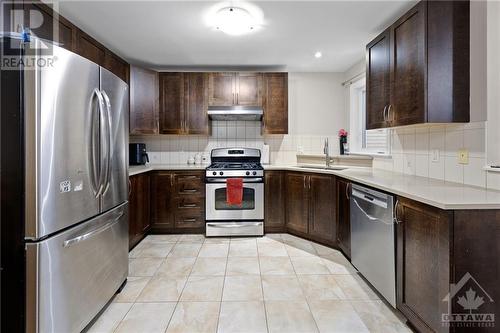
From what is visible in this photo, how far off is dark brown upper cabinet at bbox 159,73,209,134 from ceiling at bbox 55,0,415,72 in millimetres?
192

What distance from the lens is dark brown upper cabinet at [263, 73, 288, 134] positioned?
157 inches

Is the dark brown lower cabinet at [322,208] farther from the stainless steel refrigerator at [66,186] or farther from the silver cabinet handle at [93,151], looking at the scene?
the silver cabinet handle at [93,151]

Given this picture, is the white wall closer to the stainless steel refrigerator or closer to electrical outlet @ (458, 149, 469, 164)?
electrical outlet @ (458, 149, 469, 164)

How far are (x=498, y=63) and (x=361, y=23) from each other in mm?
1159

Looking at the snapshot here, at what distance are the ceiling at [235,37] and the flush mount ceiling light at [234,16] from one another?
67 mm

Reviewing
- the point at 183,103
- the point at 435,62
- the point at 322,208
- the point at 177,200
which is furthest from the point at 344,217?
the point at 183,103

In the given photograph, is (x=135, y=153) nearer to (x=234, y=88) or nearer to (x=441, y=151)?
(x=234, y=88)

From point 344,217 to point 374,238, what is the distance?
72cm

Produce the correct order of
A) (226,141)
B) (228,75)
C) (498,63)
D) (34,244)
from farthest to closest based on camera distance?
(226,141)
(228,75)
(498,63)
(34,244)

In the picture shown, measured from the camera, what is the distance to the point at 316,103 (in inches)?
170

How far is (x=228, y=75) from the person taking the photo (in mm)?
3953

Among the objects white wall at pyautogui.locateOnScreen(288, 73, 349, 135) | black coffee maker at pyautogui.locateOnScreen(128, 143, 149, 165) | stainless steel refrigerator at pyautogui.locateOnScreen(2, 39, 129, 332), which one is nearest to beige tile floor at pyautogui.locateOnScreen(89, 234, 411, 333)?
stainless steel refrigerator at pyautogui.locateOnScreen(2, 39, 129, 332)

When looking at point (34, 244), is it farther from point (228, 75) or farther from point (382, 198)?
point (228, 75)

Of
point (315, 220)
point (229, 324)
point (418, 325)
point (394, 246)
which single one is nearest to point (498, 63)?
point (394, 246)
